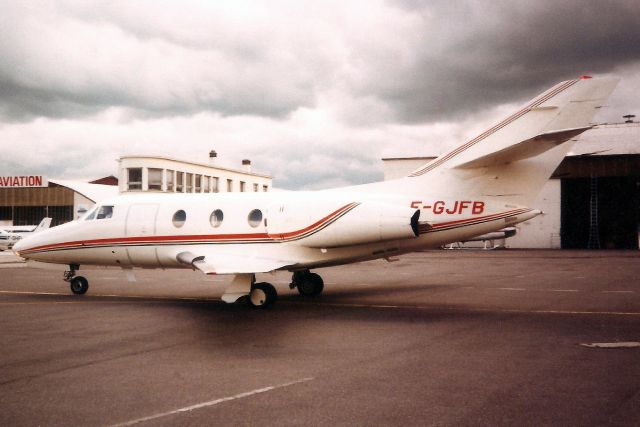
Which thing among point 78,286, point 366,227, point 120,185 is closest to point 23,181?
point 120,185

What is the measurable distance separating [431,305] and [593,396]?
25.9 feet

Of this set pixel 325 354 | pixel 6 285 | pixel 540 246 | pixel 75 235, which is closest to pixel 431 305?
pixel 325 354

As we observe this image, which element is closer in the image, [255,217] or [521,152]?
[521,152]

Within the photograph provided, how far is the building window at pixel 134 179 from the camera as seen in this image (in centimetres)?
4828

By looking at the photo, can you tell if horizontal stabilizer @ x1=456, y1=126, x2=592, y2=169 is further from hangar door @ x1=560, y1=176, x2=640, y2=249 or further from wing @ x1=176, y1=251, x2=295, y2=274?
hangar door @ x1=560, y1=176, x2=640, y2=249

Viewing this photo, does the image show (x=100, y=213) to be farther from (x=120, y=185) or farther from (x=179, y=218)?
(x=120, y=185)

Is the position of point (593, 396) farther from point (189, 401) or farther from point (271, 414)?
point (189, 401)

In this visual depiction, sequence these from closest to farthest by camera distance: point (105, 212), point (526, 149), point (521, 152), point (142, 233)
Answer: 1. point (526, 149)
2. point (521, 152)
3. point (142, 233)
4. point (105, 212)

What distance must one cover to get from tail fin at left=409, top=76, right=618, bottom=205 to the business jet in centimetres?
2

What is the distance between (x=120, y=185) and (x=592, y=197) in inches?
1671

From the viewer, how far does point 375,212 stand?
12703mm

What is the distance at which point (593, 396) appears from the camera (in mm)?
6211

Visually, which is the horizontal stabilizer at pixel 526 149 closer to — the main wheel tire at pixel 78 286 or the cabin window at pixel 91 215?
the cabin window at pixel 91 215

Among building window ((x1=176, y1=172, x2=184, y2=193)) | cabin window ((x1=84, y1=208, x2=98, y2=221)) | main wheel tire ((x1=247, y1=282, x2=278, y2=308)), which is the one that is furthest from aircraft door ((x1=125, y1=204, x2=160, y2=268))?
building window ((x1=176, y1=172, x2=184, y2=193))
